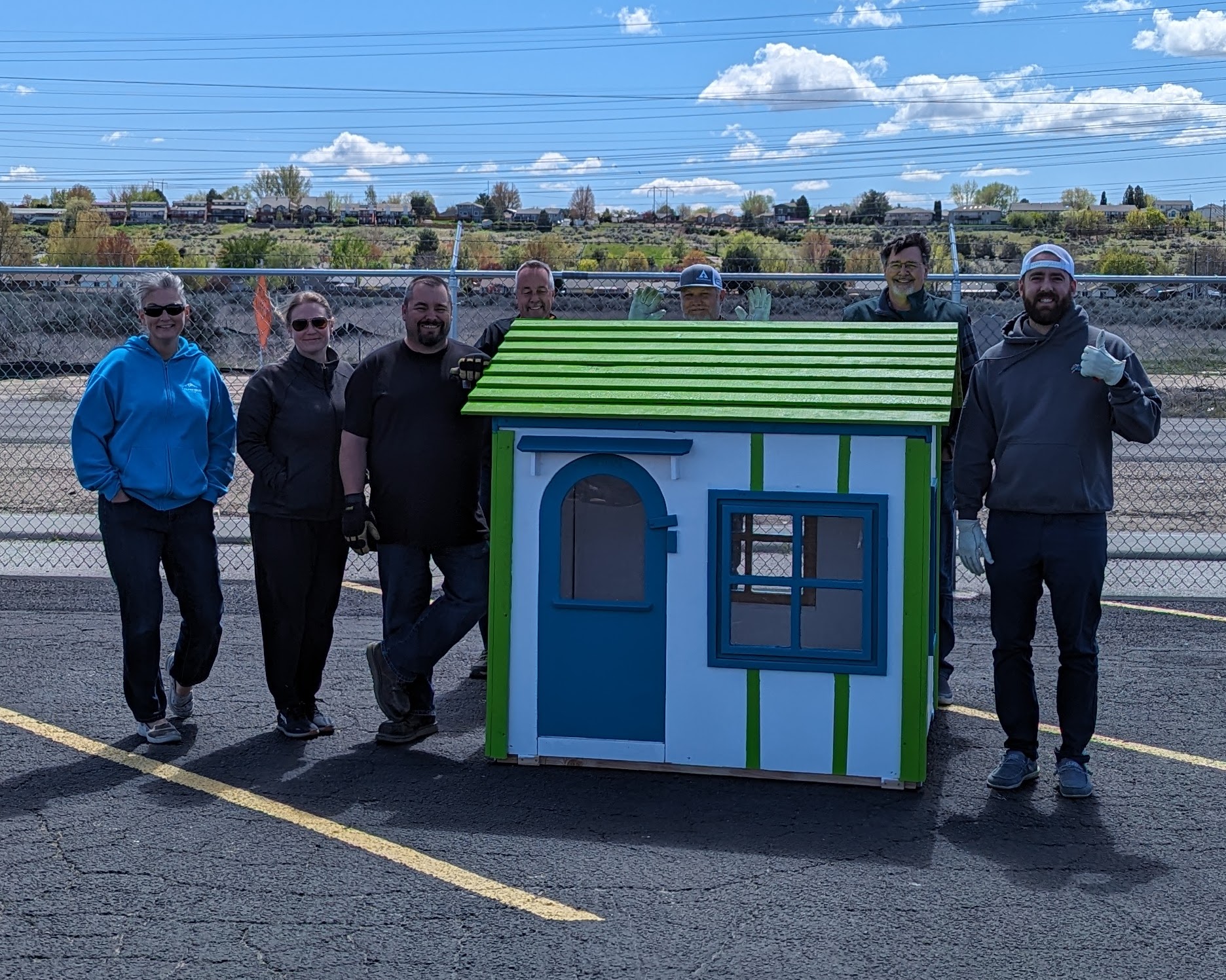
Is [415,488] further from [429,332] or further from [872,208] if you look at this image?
[872,208]

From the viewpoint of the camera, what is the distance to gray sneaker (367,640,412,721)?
5922mm

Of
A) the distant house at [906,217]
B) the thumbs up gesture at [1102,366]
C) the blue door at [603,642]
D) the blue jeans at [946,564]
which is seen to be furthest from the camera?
the distant house at [906,217]

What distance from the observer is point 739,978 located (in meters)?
3.82

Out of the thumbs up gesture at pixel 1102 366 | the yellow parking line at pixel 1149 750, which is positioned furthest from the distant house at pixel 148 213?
the thumbs up gesture at pixel 1102 366

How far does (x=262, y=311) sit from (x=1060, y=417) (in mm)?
7987

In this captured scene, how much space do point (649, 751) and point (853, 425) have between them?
1.46m

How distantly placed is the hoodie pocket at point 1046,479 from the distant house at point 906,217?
66454 mm

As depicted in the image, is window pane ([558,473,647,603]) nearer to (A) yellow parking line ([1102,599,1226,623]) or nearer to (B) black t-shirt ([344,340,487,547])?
(B) black t-shirt ([344,340,487,547])

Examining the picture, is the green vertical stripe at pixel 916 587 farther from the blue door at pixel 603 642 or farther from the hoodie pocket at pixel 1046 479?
the blue door at pixel 603 642

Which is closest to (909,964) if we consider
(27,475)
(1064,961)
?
(1064,961)

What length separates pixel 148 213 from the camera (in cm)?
8188

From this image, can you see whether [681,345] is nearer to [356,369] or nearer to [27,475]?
[356,369]

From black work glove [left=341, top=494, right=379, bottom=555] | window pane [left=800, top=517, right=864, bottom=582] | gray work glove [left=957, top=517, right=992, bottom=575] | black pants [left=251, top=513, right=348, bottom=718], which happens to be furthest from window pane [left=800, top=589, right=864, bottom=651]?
black pants [left=251, top=513, right=348, bottom=718]

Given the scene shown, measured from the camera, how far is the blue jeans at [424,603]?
588 centimetres
